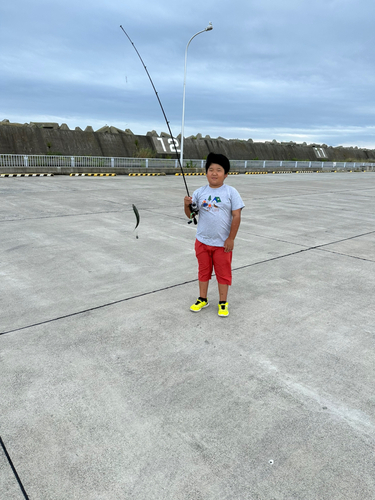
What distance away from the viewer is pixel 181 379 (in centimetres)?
265

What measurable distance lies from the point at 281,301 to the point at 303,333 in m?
0.74

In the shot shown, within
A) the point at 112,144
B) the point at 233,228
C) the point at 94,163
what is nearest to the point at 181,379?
the point at 233,228

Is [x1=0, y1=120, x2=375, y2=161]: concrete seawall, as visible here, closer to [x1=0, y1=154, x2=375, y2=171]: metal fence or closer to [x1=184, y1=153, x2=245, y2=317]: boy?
[x1=0, y1=154, x2=375, y2=171]: metal fence

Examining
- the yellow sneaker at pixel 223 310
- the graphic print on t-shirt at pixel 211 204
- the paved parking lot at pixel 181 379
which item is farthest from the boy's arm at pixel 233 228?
the paved parking lot at pixel 181 379

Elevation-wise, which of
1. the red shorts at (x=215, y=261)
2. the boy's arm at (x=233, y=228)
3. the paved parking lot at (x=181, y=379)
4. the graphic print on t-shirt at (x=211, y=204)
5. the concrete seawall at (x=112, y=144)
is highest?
the concrete seawall at (x=112, y=144)

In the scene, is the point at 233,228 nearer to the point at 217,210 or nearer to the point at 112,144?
the point at 217,210

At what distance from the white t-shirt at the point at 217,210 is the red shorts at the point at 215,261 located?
0.07m

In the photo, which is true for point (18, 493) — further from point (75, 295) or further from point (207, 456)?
point (75, 295)

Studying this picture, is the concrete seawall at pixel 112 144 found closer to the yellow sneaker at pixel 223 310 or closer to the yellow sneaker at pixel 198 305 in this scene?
the yellow sneaker at pixel 198 305

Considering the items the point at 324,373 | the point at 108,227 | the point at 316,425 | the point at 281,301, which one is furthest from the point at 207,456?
the point at 108,227

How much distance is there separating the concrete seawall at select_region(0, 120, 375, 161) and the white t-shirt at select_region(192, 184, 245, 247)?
2687 cm

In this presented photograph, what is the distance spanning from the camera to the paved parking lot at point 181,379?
74.8 inches

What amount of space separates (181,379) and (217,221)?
150 centimetres

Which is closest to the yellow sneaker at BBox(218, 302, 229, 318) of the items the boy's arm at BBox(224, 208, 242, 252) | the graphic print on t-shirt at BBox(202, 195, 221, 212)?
the boy's arm at BBox(224, 208, 242, 252)
